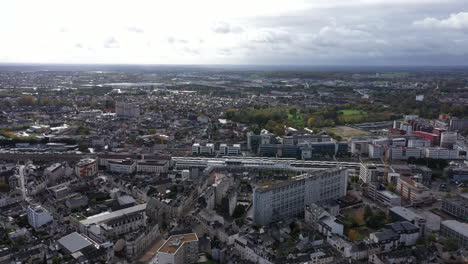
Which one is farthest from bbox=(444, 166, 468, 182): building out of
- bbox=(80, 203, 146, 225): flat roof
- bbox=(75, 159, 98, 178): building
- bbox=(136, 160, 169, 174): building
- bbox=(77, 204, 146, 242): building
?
bbox=(75, 159, 98, 178): building

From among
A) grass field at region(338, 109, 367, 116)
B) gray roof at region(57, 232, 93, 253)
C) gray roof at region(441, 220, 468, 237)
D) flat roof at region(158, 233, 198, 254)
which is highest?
grass field at region(338, 109, 367, 116)

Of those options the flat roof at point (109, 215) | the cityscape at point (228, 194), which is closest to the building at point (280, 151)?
the cityscape at point (228, 194)

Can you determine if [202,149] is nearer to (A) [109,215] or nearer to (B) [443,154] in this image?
(A) [109,215]

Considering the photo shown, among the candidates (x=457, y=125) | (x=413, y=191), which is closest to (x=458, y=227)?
(x=413, y=191)

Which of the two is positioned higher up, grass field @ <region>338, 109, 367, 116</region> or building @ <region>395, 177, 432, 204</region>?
grass field @ <region>338, 109, 367, 116</region>

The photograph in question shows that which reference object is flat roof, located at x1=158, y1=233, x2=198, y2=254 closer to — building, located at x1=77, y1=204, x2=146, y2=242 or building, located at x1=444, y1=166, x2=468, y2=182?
building, located at x1=77, y1=204, x2=146, y2=242

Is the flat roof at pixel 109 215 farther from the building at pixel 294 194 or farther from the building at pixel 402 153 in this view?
the building at pixel 402 153
